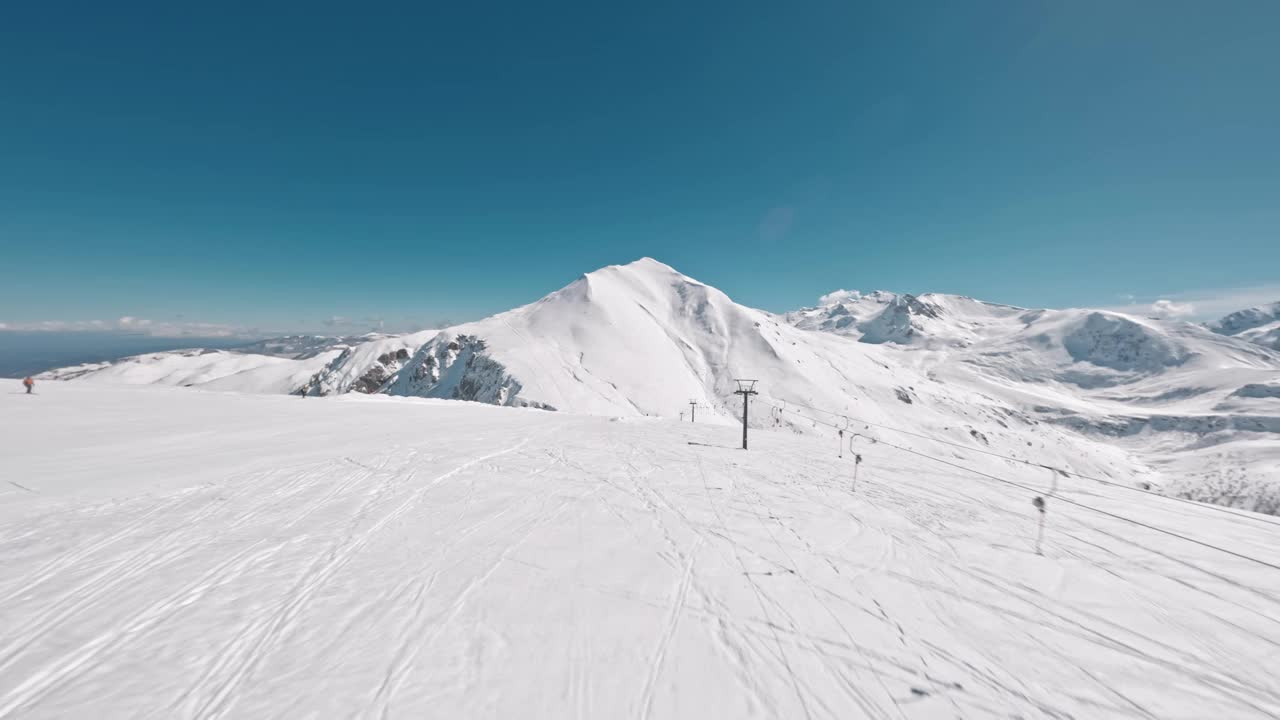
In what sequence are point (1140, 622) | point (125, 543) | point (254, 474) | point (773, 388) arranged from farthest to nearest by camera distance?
point (773, 388) → point (254, 474) → point (125, 543) → point (1140, 622)

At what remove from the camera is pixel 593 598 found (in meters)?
6.59

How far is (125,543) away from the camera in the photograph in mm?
7699

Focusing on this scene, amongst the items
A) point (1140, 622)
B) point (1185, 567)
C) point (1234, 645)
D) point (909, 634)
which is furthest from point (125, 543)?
point (1185, 567)

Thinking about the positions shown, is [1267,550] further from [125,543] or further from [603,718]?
[125,543]

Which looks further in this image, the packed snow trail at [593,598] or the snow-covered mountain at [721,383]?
the snow-covered mountain at [721,383]

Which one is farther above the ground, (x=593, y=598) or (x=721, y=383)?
(x=721, y=383)

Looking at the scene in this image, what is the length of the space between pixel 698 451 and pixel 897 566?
10.1 metres

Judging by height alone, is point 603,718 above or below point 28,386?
below

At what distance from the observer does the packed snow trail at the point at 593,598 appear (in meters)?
4.88

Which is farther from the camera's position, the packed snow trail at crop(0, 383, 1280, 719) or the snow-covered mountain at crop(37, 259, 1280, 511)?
the snow-covered mountain at crop(37, 259, 1280, 511)

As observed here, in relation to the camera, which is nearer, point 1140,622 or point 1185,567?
point 1140,622

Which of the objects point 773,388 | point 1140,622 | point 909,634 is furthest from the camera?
point 773,388

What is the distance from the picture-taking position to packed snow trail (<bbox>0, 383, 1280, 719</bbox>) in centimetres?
488

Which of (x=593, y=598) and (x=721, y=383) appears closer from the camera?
(x=593, y=598)
